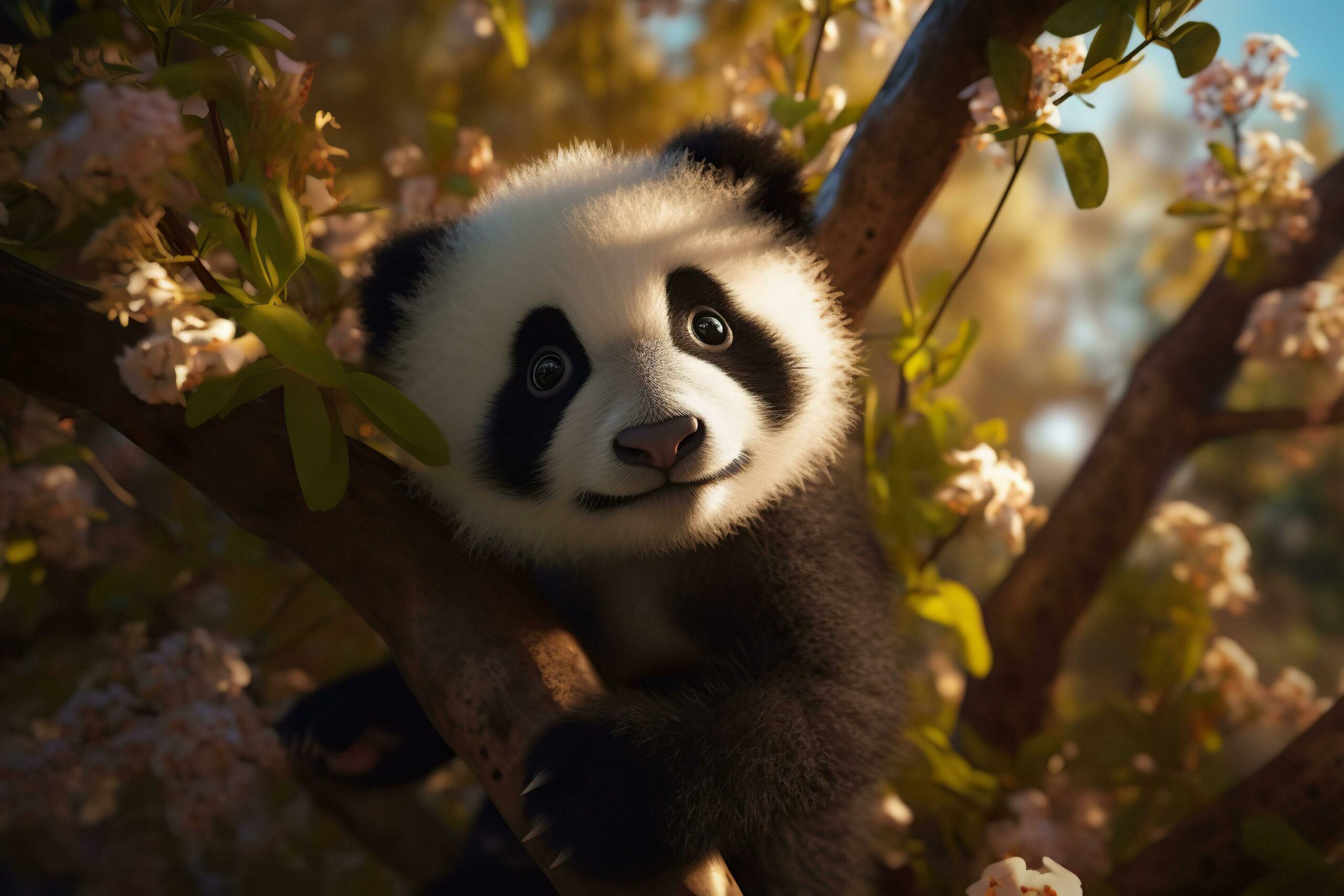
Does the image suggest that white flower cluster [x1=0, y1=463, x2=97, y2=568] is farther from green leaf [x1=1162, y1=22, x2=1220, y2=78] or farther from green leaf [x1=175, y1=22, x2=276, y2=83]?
green leaf [x1=1162, y1=22, x2=1220, y2=78]

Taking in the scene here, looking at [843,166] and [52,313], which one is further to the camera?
[843,166]

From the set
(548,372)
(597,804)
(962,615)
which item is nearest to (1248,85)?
(962,615)

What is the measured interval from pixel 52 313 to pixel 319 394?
0.32 m

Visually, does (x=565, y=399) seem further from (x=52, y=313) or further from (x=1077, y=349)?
(x=1077, y=349)

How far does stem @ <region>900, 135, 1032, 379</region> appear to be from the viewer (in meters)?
1.07

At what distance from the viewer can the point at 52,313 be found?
0.91 m

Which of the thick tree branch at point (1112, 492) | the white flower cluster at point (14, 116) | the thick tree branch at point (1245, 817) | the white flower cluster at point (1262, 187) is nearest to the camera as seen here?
the white flower cluster at point (14, 116)

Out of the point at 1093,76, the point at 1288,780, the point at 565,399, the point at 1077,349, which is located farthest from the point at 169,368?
the point at 1077,349

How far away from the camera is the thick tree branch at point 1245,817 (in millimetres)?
1213

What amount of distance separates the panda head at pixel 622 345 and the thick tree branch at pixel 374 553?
108 millimetres

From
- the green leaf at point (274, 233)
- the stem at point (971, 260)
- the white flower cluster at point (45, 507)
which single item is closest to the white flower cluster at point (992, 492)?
the stem at point (971, 260)

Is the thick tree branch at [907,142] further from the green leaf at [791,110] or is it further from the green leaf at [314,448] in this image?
the green leaf at [314,448]

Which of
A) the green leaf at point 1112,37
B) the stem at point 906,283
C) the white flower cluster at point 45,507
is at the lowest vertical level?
the white flower cluster at point 45,507

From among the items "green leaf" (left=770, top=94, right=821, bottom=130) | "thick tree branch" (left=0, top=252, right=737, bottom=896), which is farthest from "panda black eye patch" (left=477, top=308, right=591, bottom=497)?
"green leaf" (left=770, top=94, right=821, bottom=130)
